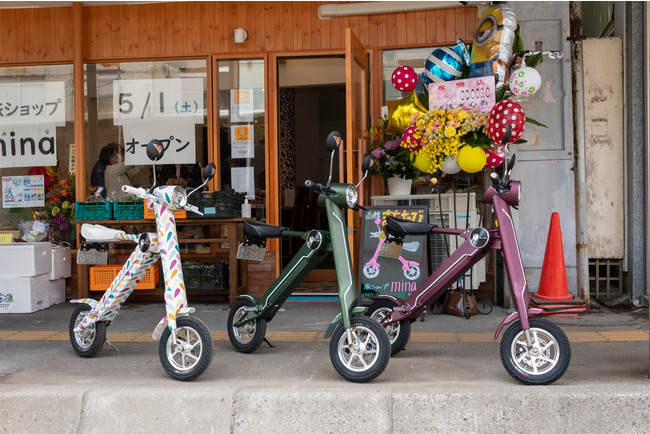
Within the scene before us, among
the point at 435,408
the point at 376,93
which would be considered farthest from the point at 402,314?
the point at 376,93

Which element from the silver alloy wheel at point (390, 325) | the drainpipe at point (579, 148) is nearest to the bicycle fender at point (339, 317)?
the silver alloy wheel at point (390, 325)

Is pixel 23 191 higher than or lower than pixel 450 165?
lower

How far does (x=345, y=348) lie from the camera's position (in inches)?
171

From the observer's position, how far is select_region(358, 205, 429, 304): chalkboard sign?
6.55 meters

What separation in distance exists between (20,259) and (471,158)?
4.92 meters

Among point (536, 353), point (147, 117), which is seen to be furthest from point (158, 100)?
point (536, 353)

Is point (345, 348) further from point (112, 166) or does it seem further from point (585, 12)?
point (585, 12)

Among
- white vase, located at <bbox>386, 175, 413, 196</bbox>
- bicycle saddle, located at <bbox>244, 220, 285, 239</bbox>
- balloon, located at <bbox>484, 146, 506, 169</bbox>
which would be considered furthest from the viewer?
white vase, located at <bbox>386, 175, 413, 196</bbox>

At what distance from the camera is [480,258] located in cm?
457

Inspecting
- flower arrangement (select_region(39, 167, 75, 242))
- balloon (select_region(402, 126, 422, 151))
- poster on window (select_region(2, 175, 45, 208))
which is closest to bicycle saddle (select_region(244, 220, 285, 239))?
balloon (select_region(402, 126, 422, 151))

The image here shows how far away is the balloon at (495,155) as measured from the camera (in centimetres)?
627

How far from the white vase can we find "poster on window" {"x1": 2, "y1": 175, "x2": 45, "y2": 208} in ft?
14.2

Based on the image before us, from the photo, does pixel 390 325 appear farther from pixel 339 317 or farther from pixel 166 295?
pixel 166 295

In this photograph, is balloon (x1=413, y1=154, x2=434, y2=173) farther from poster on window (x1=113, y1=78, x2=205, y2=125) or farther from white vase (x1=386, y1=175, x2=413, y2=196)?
poster on window (x1=113, y1=78, x2=205, y2=125)
